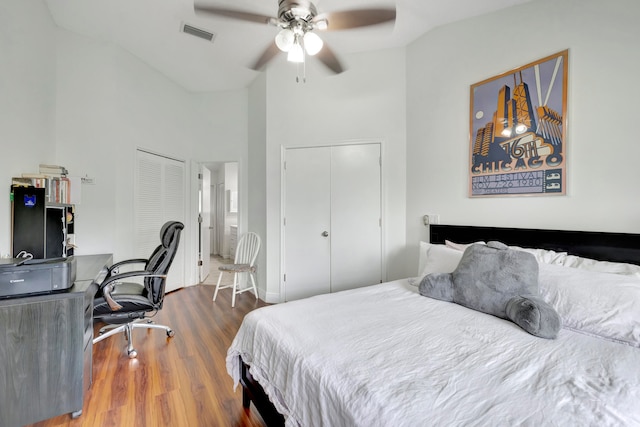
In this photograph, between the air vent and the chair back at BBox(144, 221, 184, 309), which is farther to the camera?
the air vent

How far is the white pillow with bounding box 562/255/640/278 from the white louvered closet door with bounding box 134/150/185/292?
4154 mm

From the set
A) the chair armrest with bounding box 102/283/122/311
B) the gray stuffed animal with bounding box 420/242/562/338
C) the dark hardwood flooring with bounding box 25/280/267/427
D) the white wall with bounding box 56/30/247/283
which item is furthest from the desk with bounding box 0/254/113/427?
the gray stuffed animal with bounding box 420/242/562/338

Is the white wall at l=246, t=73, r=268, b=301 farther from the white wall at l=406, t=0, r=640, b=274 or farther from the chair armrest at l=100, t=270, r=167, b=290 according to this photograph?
the white wall at l=406, t=0, r=640, b=274

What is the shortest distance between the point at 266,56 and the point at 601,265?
8.49 ft

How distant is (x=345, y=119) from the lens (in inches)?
129

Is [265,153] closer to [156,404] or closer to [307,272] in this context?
[307,272]

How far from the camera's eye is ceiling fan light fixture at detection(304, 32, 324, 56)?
1.70 meters


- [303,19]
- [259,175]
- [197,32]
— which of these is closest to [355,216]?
[259,175]

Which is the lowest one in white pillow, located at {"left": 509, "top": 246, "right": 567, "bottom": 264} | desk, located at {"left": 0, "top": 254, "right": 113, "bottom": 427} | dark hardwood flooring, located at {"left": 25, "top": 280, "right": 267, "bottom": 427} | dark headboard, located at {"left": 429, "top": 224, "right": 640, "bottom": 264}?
dark hardwood flooring, located at {"left": 25, "top": 280, "right": 267, "bottom": 427}

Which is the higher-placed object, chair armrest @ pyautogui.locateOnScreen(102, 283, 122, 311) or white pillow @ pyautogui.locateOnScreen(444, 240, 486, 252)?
white pillow @ pyautogui.locateOnScreen(444, 240, 486, 252)

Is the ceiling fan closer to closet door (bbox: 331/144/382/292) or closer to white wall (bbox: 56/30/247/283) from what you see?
closet door (bbox: 331/144/382/292)

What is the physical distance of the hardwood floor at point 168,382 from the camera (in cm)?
160

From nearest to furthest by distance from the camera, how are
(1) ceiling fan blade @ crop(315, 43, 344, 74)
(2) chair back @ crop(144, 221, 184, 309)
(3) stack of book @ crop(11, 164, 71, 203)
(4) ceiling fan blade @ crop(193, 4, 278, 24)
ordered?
1. (4) ceiling fan blade @ crop(193, 4, 278, 24)
2. (1) ceiling fan blade @ crop(315, 43, 344, 74)
3. (3) stack of book @ crop(11, 164, 71, 203)
4. (2) chair back @ crop(144, 221, 184, 309)

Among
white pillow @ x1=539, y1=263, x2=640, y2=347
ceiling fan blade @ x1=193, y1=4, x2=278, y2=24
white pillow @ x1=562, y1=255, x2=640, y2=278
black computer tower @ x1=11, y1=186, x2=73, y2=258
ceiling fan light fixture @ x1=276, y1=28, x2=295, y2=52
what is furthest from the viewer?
black computer tower @ x1=11, y1=186, x2=73, y2=258
